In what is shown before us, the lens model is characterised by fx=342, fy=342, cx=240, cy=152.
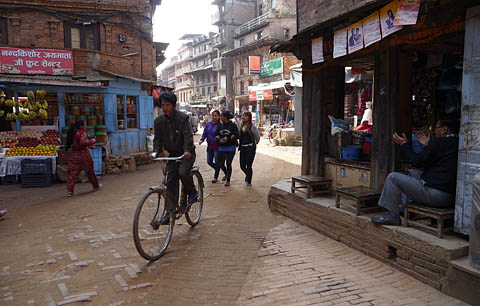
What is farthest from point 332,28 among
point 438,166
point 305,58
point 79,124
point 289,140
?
point 289,140

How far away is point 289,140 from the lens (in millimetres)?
18500

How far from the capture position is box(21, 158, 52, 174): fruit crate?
30.3 ft

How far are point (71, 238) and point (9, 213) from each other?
263 centimetres

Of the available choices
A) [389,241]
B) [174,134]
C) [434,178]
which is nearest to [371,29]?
[434,178]

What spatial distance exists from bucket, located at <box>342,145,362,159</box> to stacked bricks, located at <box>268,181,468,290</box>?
993 millimetres

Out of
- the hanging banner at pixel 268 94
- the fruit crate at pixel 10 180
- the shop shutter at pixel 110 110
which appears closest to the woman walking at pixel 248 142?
the shop shutter at pixel 110 110

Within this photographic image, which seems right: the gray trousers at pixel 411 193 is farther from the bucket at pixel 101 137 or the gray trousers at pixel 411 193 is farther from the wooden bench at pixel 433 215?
the bucket at pixel 101 137

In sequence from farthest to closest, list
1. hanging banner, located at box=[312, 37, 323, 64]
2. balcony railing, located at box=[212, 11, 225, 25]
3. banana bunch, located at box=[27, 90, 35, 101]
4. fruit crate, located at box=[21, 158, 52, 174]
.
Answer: balcony railing, located at box=[212, 11, 225, 25]
banana bunch, located at box=[27, 90, 35, 101]
fruit crate, located at box=[21, 158, 52, 174]
hanging banner, located at box=[312, 37, 323, 64]

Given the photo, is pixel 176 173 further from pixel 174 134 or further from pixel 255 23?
pixel 255 23

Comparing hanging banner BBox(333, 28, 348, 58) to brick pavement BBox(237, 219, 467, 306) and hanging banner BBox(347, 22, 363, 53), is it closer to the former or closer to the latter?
hanging banner BBox(347, 22, 363, 53)

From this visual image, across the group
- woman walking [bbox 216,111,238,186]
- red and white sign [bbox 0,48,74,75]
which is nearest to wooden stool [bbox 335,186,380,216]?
woman walking [bbox 216,111,238,186]

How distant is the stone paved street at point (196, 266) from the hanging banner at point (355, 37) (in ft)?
9.46

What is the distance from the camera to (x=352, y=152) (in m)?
5.99

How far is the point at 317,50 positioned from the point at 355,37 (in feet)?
3.12
